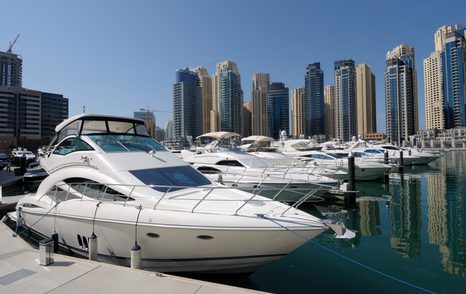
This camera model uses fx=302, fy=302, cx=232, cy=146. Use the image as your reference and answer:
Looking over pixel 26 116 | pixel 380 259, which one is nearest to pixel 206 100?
pixel 26 116

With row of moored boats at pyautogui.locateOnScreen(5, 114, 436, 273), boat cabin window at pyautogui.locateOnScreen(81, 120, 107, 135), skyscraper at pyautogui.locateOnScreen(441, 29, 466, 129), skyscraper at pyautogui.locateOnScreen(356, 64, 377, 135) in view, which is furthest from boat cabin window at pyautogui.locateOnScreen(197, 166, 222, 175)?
skyscraper at pyautogui.locateOnScreen(441, 29, 466, 129)

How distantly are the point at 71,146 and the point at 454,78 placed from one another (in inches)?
6907

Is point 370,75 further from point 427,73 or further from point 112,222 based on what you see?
point 112,222

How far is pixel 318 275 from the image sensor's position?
707 cm

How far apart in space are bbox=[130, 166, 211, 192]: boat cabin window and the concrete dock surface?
6.94ft

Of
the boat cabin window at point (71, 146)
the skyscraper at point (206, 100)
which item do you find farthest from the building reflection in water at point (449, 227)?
the skyscraper at point (206, 100)

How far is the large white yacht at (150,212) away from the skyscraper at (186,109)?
6941 centimetres

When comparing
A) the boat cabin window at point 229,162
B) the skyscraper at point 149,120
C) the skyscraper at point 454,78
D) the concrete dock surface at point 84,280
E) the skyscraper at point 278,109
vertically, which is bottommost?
the concrete dock surface at point 84,280

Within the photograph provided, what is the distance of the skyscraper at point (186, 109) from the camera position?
79.4 metres

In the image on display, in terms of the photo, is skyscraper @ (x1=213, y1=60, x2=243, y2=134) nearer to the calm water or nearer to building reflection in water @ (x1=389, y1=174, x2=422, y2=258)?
building reflection in water @ (x1=389, y1=174, x2=422, y2=258)

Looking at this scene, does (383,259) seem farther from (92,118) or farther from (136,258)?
(92,118)

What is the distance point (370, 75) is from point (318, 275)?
129 m

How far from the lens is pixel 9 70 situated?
A: 152 metres

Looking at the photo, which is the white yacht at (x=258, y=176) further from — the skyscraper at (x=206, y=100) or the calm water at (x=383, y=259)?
the skyscraper at (x=206, y=100)
